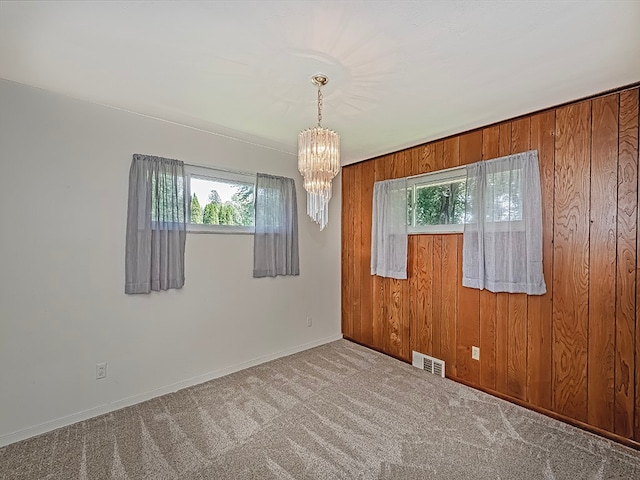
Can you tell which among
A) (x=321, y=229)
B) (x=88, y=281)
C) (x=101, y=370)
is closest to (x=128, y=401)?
(x=101, y=370)

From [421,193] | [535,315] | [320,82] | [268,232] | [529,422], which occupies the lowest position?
[529,422]

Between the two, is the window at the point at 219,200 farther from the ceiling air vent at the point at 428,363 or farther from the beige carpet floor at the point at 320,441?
the ceiling air vent at the point at 428,363

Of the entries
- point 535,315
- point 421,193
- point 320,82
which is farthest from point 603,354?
point 320,82

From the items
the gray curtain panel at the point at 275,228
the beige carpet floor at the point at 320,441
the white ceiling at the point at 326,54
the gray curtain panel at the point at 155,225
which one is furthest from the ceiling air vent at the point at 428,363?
the gray curtain panel at the point at 155,225

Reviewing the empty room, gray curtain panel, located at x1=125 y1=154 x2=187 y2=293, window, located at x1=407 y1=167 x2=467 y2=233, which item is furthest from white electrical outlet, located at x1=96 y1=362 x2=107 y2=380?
window, located at x1=407 y1=167 x2=467 y2=233

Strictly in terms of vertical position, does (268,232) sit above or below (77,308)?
above

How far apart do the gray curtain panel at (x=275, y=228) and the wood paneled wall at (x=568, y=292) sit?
1.54m

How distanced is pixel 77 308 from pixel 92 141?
1.29 metres

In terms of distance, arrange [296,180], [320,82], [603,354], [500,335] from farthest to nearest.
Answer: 1. [296,180]
2. [500,335]
3. [603,354]
4. [320,82]

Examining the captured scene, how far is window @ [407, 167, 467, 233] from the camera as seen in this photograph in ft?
9.87

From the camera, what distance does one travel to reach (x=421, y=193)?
11.0ft

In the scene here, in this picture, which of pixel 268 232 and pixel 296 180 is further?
pixel 296 180

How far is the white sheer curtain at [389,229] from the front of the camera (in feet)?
11.2

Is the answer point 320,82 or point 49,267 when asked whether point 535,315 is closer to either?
point 320,82
